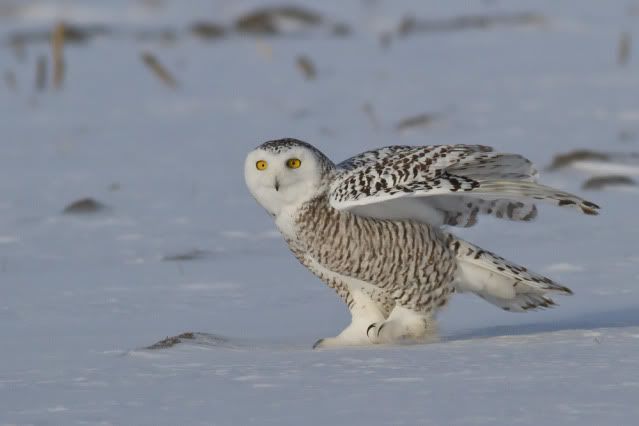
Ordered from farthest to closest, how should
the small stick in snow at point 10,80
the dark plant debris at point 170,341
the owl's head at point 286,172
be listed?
the small stick in snow at point 10,80 < the owl's head at point 286,172 < the dark plant debris at point 170,341

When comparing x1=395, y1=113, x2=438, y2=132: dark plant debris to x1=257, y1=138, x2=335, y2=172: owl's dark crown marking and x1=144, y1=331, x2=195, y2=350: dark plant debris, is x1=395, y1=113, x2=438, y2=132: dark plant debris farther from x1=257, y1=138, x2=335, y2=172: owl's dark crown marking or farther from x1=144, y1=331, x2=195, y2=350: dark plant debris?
x1=144, y1=331, x2=195, y2=350: dark plant debris

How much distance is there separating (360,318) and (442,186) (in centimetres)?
71

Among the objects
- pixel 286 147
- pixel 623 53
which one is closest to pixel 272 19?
pixel 623 53

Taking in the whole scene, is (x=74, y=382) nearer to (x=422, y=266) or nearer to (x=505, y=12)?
(x=422, y=266)

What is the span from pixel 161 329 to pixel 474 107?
20.4 feet

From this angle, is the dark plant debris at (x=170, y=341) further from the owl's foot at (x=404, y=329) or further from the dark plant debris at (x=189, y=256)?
the dark plant debris at (x=189, y=256)

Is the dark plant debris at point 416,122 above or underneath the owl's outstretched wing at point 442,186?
above

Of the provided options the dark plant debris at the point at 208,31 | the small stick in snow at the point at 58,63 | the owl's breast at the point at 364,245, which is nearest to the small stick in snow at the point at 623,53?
the dark plant debris at the point at 208,31

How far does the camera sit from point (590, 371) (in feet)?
12.5

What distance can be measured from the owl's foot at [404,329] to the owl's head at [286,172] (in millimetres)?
542

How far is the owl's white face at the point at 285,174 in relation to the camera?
466 centimetres

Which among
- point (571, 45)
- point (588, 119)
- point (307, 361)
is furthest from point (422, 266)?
point (571, 45)

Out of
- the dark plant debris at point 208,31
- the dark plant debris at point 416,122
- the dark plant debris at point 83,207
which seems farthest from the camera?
the dark plant debris at point 208,31

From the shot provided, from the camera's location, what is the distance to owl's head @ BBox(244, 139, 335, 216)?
4.66m
